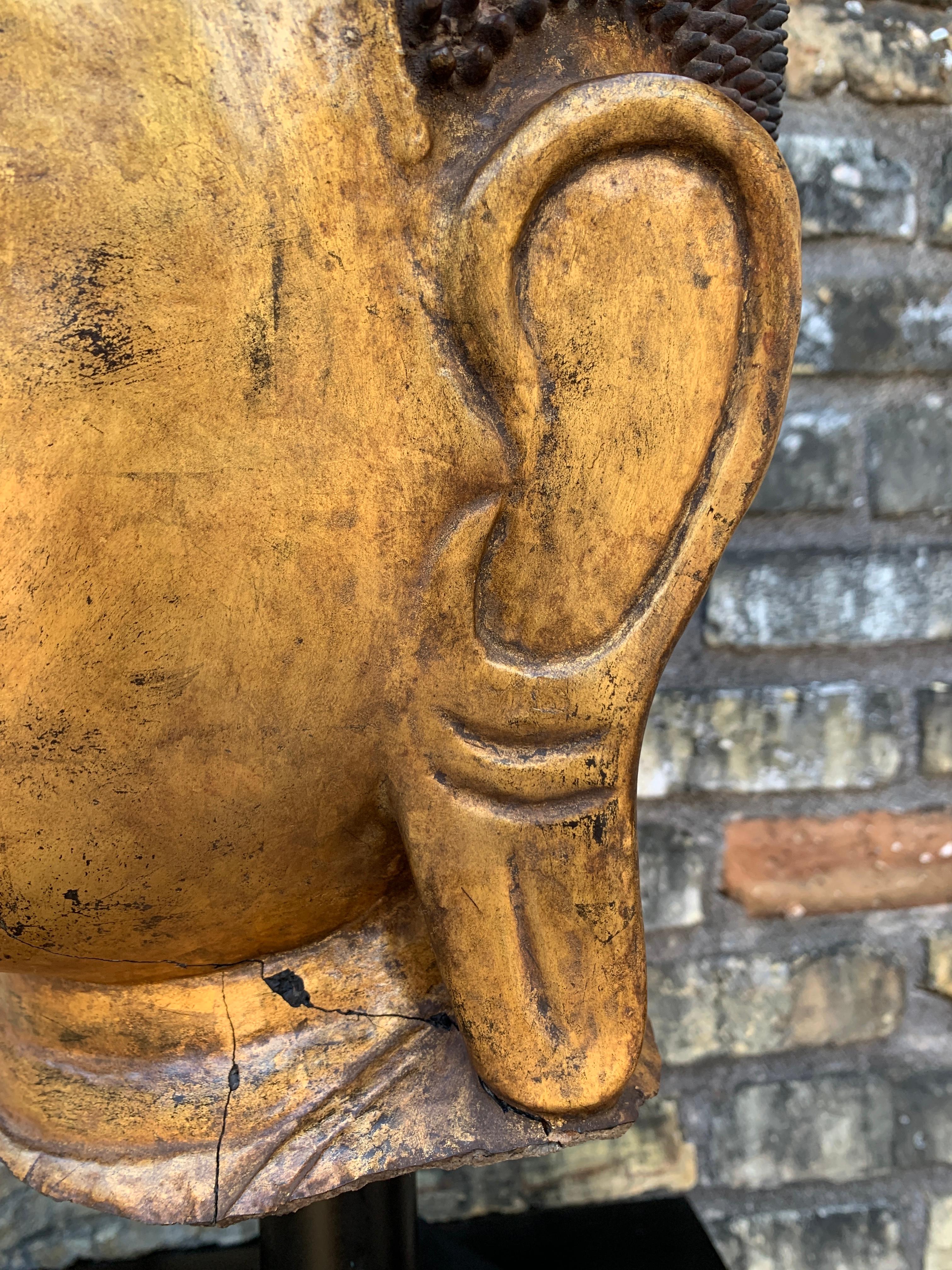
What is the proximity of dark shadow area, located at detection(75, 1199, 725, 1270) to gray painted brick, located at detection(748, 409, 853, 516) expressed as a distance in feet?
2.21

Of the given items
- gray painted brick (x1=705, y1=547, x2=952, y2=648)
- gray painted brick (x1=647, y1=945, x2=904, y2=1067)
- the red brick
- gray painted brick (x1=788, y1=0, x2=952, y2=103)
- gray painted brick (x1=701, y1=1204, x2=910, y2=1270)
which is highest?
gray painted brick (x1=788, y1=0, x2=952, y2=103)

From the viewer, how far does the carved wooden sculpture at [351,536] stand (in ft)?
1.46

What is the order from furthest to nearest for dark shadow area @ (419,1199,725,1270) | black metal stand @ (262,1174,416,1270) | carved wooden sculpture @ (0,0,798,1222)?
dark shadow area @ (419,1199,725,1270) < black metal stand @ (262,1174,416,1270) < carved wooden sculpture @ (0,0,798,1222)

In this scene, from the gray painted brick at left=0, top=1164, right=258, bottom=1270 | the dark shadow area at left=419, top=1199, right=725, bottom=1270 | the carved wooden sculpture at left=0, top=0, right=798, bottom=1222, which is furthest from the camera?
the gray painted brick at left=0, top=1164, right=258, bottom=1270

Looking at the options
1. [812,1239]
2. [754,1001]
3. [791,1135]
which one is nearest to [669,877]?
[754,1001]

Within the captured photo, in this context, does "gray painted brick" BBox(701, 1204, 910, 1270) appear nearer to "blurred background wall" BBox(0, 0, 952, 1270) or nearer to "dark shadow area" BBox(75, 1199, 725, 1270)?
"blurred background wall" BBox(0, 0, 952, 1270)

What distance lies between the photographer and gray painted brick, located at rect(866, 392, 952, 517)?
103 centimetres

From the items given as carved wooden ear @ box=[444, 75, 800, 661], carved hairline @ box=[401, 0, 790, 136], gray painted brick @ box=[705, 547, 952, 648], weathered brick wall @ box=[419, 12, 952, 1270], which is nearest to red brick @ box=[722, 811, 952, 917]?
weathered brick wall @ box=[419, 12, 952, 1270]

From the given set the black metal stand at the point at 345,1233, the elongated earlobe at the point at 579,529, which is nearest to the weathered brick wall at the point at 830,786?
the black metal stand at the point at 345,1233

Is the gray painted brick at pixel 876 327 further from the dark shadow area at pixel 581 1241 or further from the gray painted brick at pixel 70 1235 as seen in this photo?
the gray painted brick at pixel 70 1235

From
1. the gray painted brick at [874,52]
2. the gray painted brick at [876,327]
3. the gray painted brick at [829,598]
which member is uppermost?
the gray painted brick at [874,52]

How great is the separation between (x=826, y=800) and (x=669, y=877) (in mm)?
179

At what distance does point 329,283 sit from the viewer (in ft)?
1.53

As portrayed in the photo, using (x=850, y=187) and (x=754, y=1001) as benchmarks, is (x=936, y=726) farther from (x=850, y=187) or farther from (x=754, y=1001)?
(x=850, y=187)
